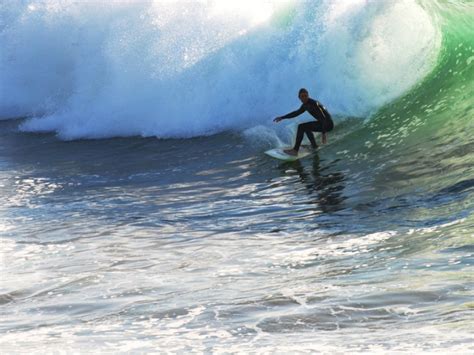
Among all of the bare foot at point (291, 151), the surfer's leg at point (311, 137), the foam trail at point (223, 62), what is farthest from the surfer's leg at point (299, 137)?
the foam trail at point (223, 62)

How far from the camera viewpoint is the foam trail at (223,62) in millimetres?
14914

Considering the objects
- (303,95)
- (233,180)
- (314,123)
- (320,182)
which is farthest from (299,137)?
(320,182)

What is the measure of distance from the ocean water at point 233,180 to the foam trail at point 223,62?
37 mm

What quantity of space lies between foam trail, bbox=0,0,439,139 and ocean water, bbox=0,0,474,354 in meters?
0.04

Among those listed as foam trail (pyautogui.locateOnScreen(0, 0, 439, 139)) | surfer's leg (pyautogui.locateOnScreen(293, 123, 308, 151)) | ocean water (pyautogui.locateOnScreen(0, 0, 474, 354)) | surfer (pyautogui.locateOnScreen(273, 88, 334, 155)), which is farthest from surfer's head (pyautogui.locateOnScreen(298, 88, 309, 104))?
foam trail (pyautogui.locateOnScreen(0, 0, 439, 139))

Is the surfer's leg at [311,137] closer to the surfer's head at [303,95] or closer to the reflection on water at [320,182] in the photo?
the reflection on water at [320,182]

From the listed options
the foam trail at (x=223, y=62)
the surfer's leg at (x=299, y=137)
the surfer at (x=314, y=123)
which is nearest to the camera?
the surfer's leg at (x=299, y=137)

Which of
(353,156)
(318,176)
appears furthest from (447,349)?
(353,156)

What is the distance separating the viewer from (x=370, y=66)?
14.9m

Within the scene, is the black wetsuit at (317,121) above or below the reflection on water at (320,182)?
above

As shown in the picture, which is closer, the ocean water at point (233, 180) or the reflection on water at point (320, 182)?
the ocean water at point (233, 180)

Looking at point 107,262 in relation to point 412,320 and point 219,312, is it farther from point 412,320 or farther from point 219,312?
point 412,320

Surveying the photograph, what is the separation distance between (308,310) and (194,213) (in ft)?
15.0

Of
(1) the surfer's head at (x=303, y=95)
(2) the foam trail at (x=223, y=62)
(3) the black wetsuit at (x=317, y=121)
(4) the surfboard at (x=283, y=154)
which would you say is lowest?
(4) the surfboard at (x=283, y=154)
